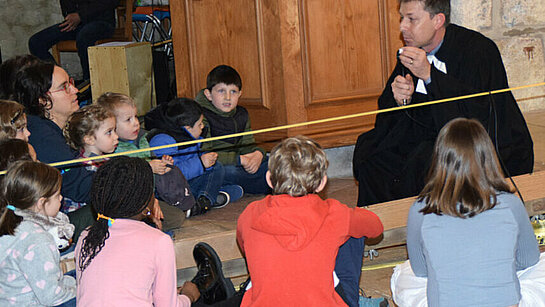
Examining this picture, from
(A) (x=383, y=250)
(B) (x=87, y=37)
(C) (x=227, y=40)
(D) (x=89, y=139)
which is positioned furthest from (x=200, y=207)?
(B) (x=87, y=37)

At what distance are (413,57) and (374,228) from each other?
0.96m

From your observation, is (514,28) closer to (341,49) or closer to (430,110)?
(341,49)

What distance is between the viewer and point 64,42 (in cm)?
635

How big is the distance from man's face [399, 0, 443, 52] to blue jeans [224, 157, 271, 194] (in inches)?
51.5

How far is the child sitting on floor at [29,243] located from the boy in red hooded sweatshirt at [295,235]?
0.75 meters

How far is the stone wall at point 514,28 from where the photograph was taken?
452 centimetres

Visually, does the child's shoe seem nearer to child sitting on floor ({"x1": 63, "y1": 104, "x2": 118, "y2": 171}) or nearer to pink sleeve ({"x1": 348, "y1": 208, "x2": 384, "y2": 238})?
child sitting on floor ({"x1": 63, "y1": 104, "x2": 118, "y2": 171})

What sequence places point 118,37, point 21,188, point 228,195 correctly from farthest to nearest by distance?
point 118,37
point 228,195
point 21,188

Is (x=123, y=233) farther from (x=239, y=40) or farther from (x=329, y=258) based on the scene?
(x=239, y=40)

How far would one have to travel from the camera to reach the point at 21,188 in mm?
2697

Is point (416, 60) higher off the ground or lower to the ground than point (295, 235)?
higher

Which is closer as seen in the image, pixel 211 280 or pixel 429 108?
pixel 211 280

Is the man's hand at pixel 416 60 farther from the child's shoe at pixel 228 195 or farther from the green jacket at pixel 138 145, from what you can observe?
the green jacket at pixel 138 145

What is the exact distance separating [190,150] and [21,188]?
1487 mm
